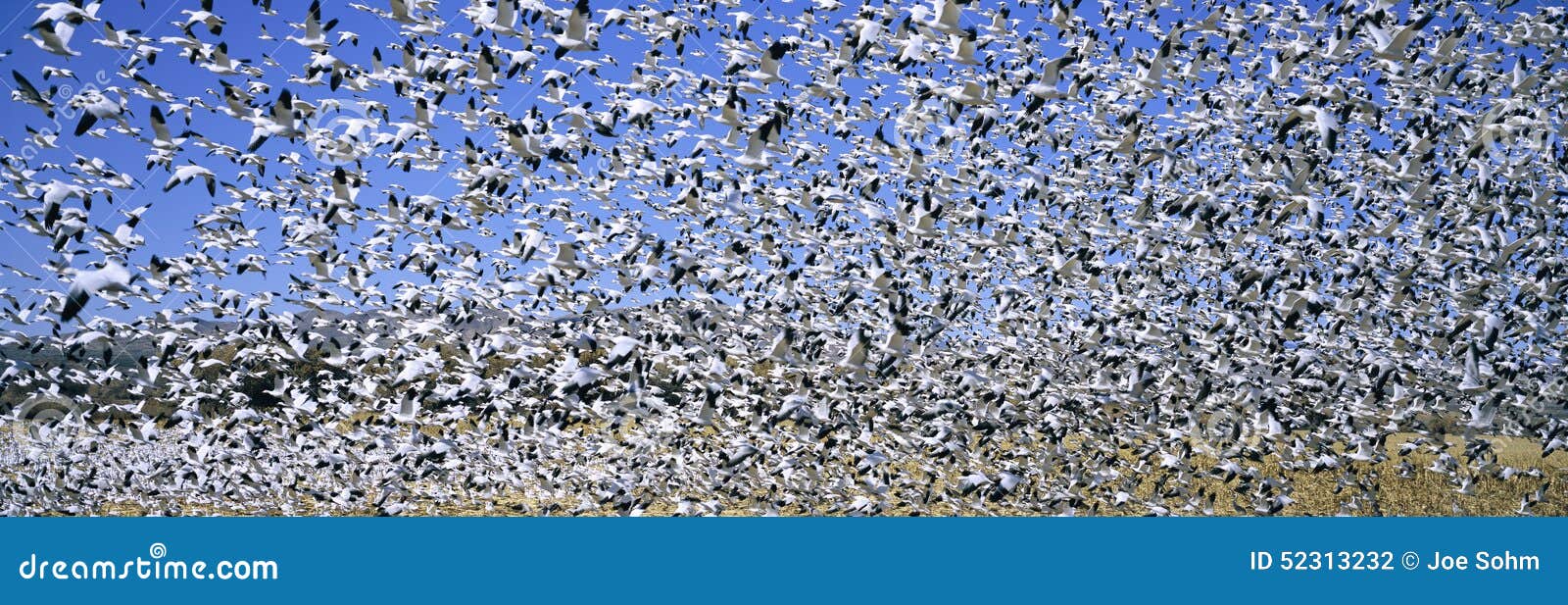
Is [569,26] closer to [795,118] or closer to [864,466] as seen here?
[795,118]

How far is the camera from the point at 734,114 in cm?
1495

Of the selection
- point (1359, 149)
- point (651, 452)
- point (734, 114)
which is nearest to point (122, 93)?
point (734, 114)

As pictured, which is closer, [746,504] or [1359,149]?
[746,504]

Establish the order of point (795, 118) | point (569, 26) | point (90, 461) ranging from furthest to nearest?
point (90, 461) → point (795, 118) → point (569, 26)

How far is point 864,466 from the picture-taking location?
16766 mm

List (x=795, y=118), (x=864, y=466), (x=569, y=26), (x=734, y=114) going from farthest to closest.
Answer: (x=795, y=118) → (x=864, y=466) → (x=734, y=114) → (x=569, y=26)

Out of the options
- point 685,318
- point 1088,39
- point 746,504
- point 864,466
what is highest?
Answer: point 1088,39

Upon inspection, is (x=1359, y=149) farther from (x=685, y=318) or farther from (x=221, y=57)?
(x=221, y=57)

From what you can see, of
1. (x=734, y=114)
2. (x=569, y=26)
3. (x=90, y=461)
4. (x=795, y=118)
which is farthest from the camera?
(x=90, y=461)

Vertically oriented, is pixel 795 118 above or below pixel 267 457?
above

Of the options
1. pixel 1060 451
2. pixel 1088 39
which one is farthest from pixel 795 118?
pixel 1060 451

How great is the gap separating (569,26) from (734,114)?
258 cm

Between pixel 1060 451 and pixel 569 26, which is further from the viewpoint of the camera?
pixel 1060 451

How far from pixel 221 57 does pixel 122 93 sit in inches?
53.8
